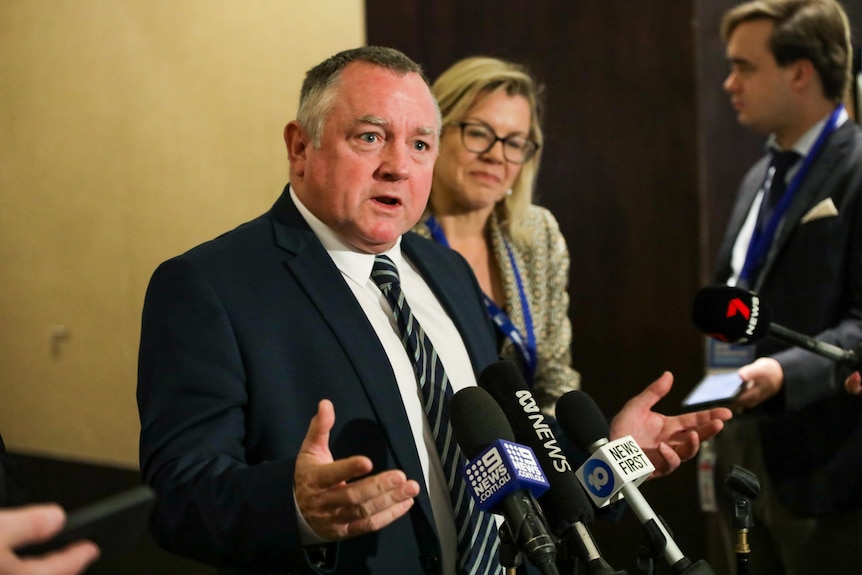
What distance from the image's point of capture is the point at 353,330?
62.7 inches

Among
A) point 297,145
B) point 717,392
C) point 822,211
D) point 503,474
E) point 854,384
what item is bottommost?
point 717,392

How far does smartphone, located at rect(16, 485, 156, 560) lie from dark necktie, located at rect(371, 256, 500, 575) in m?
0.71

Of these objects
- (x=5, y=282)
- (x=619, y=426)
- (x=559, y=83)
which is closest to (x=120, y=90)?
(x=5, y=282)

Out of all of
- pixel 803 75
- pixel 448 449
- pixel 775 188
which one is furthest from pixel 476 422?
pixel 803 75

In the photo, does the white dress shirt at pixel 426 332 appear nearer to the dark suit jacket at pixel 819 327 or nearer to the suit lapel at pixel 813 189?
the dark suit jacket at pixel 819 327

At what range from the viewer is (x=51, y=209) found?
3006mm

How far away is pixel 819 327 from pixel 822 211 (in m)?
0.33

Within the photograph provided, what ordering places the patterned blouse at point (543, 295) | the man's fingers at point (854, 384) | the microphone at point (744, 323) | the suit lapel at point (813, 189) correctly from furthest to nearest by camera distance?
the suit lapel at point (813, 189) < the patterned blouse at point (543, 295) < the man's fingers at point (854, 384) < the microphone at point (744, 323)

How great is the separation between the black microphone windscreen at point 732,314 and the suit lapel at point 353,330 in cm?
73

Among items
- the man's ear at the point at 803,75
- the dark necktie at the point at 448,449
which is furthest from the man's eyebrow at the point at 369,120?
the man's ear at the point at 803,75

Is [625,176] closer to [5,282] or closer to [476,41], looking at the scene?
[476,41]

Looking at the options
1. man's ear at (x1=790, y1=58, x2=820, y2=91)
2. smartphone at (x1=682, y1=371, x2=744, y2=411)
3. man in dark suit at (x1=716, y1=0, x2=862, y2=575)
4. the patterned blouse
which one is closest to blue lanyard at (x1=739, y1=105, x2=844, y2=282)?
man in dark suit at (x1=716, y1=0, x2=862, y2=575)

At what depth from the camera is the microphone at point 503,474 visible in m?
1.08

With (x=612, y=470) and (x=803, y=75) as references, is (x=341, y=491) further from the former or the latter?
(x=803, y=75)
